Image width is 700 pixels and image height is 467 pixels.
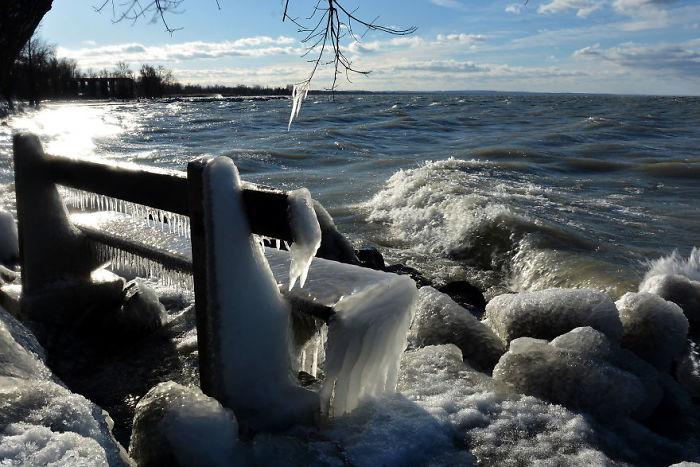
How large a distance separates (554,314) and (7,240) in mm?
5714

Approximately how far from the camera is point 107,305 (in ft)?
14.6

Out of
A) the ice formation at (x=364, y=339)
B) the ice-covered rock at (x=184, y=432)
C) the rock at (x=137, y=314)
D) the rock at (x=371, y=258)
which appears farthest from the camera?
the rock at (x=371, y=258)

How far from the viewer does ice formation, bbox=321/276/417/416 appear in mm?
2619

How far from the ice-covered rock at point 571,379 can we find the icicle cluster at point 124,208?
220 centimetres

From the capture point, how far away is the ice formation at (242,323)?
247 cm

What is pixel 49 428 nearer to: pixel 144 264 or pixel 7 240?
pixel 144 264

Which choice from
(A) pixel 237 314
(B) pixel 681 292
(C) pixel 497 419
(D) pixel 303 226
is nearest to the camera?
(D) pixel 303 226

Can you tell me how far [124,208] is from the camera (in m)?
3.63

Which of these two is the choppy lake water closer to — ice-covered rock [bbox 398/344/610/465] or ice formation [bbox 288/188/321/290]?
ice formation [bbox 288/188/321/290]

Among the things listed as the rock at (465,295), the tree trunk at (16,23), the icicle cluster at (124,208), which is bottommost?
the rock at (465,295)

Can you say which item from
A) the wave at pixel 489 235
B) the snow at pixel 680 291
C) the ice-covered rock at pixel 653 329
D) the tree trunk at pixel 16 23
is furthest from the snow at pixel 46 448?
the wave at pixel 489 235

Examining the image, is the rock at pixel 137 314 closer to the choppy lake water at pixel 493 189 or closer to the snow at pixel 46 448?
the choppy lake water at pixel 493 189

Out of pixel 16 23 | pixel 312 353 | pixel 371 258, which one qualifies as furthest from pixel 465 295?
pixel 16 23

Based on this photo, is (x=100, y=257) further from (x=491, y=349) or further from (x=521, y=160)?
(x=521, y=160)
